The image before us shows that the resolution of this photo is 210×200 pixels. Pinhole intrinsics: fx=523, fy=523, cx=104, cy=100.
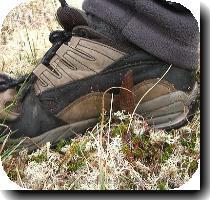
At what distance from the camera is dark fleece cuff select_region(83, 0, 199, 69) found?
1.35 meters

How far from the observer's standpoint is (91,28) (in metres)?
1.43

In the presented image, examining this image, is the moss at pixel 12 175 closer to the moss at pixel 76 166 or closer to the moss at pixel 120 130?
the moss at pixel 76 166

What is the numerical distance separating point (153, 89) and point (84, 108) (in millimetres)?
199

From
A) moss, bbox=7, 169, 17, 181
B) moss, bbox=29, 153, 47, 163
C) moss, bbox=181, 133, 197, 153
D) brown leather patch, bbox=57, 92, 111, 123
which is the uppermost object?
brown leather patch, bbox=57, 92, 111, 123

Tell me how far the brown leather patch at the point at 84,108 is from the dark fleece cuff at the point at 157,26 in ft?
0.60

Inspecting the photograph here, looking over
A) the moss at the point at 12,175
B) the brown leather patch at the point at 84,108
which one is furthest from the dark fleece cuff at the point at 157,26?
the moss at the point at 12,175

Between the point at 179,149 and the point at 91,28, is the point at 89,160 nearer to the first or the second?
the point at 179,149

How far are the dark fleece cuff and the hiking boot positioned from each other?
4 centimetres

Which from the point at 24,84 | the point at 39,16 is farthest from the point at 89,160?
the point at 39,16

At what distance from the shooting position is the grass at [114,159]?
1.33 meters

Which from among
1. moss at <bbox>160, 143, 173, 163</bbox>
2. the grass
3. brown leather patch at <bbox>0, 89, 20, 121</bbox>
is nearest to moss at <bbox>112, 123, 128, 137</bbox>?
the grass

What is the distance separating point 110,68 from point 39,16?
0.82 meters

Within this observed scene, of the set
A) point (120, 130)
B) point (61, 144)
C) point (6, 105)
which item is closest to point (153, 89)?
point (120, 130)

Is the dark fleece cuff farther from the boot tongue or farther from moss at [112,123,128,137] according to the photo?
moss at [112,123,128,137]
